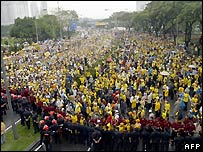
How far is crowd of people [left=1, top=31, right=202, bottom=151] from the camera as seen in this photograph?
13812 millimetres

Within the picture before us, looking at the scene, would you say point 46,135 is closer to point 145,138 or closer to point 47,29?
point 145,138

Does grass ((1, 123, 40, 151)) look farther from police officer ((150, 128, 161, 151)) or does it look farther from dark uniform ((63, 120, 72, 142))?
police officer ((150, 128, 161, 151))

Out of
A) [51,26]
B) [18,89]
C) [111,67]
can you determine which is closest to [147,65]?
[111,67]

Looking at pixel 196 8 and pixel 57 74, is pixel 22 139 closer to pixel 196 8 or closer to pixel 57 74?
pixel 57 74

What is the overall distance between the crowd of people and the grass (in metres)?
0.39

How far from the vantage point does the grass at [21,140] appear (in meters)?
14.8

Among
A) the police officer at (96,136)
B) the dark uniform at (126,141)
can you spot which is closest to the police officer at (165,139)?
the dark uniform at (126,141)

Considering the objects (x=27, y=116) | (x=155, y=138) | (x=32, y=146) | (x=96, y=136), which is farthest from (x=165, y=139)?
(x=27, y=116)

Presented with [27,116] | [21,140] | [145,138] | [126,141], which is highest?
[27,116]

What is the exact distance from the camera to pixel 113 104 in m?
17.4

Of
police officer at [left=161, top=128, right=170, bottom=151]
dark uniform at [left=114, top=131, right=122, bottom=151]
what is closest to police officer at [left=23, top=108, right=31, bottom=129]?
dark uniform at [left=114, top=131, right=122, bottom=151]

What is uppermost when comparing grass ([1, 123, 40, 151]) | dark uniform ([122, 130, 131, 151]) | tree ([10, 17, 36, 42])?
tree ([10, 17, 36, 42])

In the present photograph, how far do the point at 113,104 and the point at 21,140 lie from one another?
522 centimetres

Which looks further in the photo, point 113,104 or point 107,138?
point 113,104
